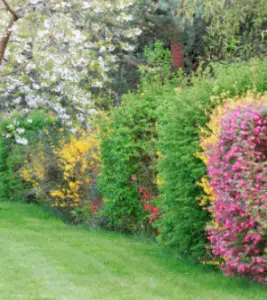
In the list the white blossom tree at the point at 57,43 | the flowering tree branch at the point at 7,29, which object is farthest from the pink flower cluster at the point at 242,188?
the flowering tree branch at the point at 7,29

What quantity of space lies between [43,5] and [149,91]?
167 inches

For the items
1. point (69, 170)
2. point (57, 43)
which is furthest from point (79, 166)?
point (57, 43)

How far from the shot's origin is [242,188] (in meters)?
7.17

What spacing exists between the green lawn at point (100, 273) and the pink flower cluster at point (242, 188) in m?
0.42

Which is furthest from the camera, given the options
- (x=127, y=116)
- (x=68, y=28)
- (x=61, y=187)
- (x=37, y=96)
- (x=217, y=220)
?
(x=37, y=96)

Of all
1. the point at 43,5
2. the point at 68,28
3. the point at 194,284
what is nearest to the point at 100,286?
the point at 194,284

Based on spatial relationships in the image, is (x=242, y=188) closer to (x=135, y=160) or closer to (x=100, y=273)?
(x=100, y=273)

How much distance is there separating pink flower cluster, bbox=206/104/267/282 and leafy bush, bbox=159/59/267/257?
3.65ft

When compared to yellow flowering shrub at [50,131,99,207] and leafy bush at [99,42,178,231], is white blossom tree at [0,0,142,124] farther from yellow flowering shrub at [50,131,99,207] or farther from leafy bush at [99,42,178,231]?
leafy bush at [99,42,178,231]

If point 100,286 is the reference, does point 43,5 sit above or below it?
above

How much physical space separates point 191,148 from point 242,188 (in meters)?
1.91

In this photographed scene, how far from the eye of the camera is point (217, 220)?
25.5 ft

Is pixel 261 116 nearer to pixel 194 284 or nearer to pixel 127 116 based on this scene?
pixel 194 284

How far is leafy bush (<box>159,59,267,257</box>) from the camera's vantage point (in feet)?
29.5
